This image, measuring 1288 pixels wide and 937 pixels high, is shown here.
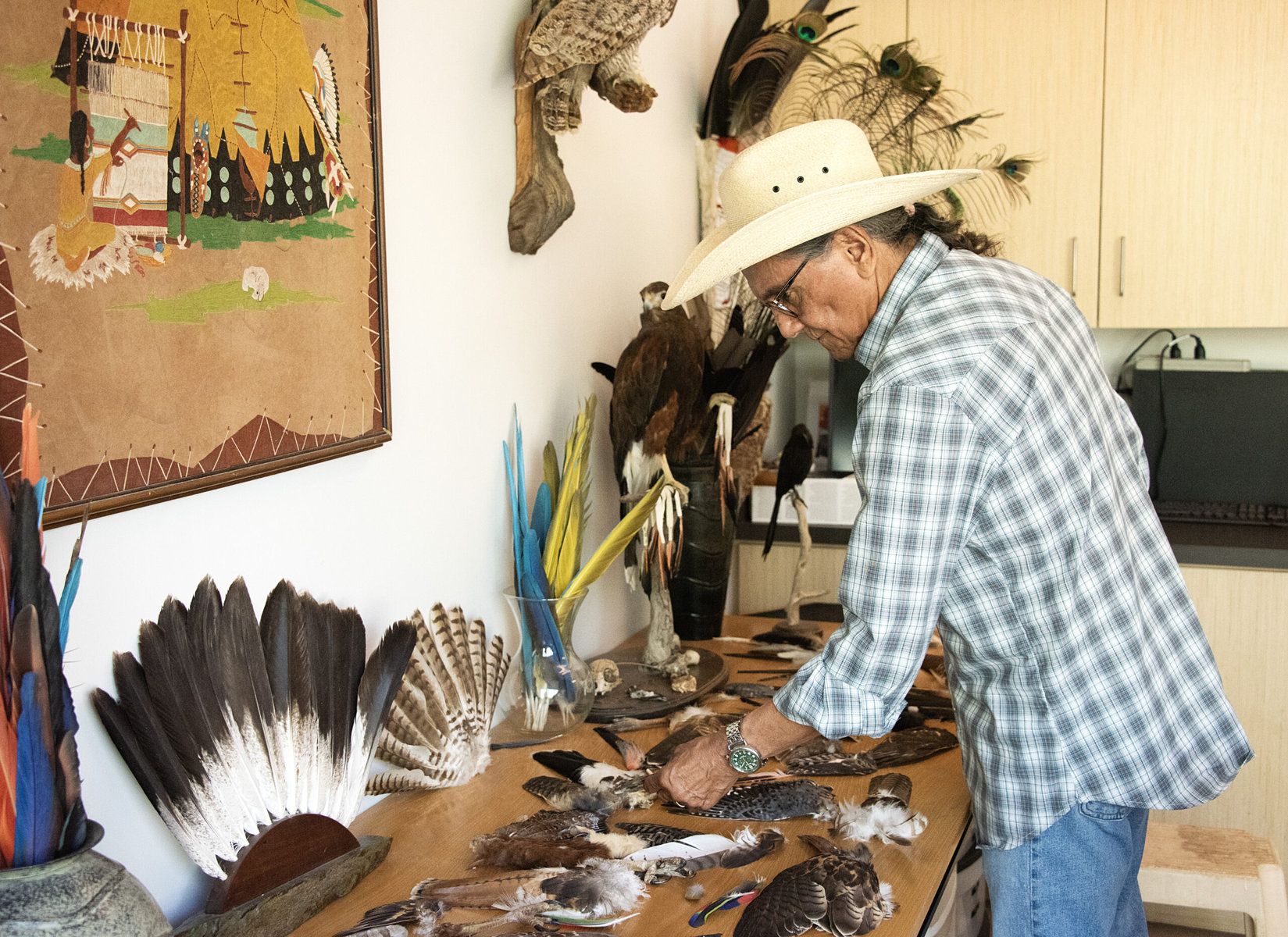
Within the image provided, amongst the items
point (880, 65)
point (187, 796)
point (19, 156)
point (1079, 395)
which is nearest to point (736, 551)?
point (880, 65)

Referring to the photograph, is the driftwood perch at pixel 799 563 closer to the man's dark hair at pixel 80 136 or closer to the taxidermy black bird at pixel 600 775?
the taxidermy black bird at pixel 600 775

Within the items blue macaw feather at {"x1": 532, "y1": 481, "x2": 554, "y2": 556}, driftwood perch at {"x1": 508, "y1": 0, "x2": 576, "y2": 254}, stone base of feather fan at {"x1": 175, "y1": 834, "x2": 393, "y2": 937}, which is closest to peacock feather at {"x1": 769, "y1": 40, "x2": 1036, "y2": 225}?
driftwood perch at {"x1": 508, "y1": 0, "x2": 576, "y2": 254}

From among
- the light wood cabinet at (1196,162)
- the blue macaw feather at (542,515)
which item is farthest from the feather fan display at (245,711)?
the light wood cabinet at (1196,162)

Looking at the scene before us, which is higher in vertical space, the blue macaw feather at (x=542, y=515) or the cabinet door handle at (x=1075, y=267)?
the cabinet door handle at (x=1075, y=267)

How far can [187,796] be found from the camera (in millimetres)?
1076

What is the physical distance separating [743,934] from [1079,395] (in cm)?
69

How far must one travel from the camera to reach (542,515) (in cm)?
174

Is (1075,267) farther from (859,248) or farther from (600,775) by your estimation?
(600,775)

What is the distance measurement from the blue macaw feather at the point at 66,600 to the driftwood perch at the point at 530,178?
1.05 meters

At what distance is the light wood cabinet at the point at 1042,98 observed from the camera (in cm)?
279

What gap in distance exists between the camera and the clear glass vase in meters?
1.66

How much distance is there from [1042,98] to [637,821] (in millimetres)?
2294

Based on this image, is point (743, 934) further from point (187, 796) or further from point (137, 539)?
point (137, 539)

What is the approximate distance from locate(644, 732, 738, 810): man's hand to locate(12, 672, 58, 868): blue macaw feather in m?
0.72
